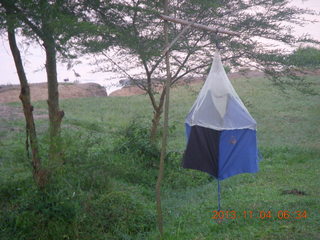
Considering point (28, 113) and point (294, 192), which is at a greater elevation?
point (28, 113)

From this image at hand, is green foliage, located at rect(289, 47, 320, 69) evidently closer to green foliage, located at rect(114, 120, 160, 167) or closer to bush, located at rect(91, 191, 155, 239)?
green foliage, located at rect(114, 120, 160, 167)

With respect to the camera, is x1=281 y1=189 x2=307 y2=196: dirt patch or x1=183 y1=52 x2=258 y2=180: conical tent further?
x1=281 y1=189 x2=307 y2=196: dirt patch

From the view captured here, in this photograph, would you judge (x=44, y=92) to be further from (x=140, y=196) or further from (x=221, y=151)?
(x=221, y=151)

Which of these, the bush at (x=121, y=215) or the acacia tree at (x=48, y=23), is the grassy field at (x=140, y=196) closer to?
the bush at (x=121, y=215)

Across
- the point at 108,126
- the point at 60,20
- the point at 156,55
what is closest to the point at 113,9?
the point at 156,55

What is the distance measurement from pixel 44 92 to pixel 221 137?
2066cm

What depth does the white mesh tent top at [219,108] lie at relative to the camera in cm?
497

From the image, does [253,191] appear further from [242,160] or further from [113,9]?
[113,9]

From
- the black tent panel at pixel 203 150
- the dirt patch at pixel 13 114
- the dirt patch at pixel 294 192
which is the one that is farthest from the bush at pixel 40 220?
the dirt patch at pixel 13 114

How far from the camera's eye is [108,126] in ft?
47.3

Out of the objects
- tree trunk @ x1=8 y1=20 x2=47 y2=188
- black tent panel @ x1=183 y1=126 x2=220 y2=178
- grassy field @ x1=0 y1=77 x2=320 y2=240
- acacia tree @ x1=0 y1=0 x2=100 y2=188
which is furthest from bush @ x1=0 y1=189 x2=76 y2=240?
black tent panel @ x1=183 y1=126 x2=220 y2=178
